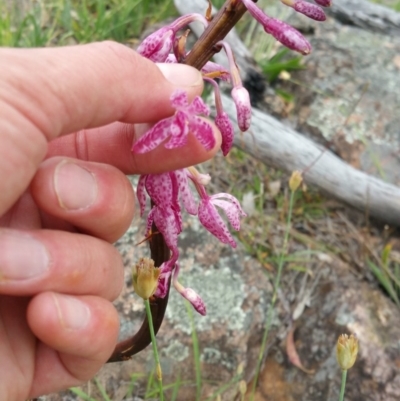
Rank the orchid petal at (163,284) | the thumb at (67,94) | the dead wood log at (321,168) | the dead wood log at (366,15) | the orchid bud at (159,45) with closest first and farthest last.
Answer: the thumb at (67,94) < the orchid bud at (159,45) < the orchid petal at (163,284) < the dead wood log at (321,168) < the dead wood log at (366,15)

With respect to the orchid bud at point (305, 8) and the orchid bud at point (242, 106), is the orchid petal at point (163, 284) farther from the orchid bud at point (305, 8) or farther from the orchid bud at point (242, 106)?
the orchid bud at point (305, 8)

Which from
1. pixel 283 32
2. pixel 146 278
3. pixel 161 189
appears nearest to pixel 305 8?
pixel 283 32

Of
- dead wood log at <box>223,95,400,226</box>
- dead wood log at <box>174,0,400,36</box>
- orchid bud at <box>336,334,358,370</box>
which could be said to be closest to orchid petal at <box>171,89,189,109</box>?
orchid bud at <box>336,334,358,370</box>

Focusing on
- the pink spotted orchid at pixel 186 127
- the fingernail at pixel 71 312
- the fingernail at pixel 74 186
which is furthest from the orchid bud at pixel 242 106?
the fingernail at pixel 71 312

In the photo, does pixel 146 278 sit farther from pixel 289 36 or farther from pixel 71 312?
pixel 289 36

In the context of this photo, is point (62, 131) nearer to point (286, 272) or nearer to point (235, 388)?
point (235, 388)

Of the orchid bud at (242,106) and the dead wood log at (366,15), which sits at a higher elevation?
the orchid bud at (242,106)

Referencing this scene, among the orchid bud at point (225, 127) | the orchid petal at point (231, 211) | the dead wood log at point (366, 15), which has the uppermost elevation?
the orchid bud at point (225, 127)

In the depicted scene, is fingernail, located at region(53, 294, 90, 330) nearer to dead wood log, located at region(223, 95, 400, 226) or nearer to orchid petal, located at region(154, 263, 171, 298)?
orchid petal, located at region(154, 263, 171, 298)
